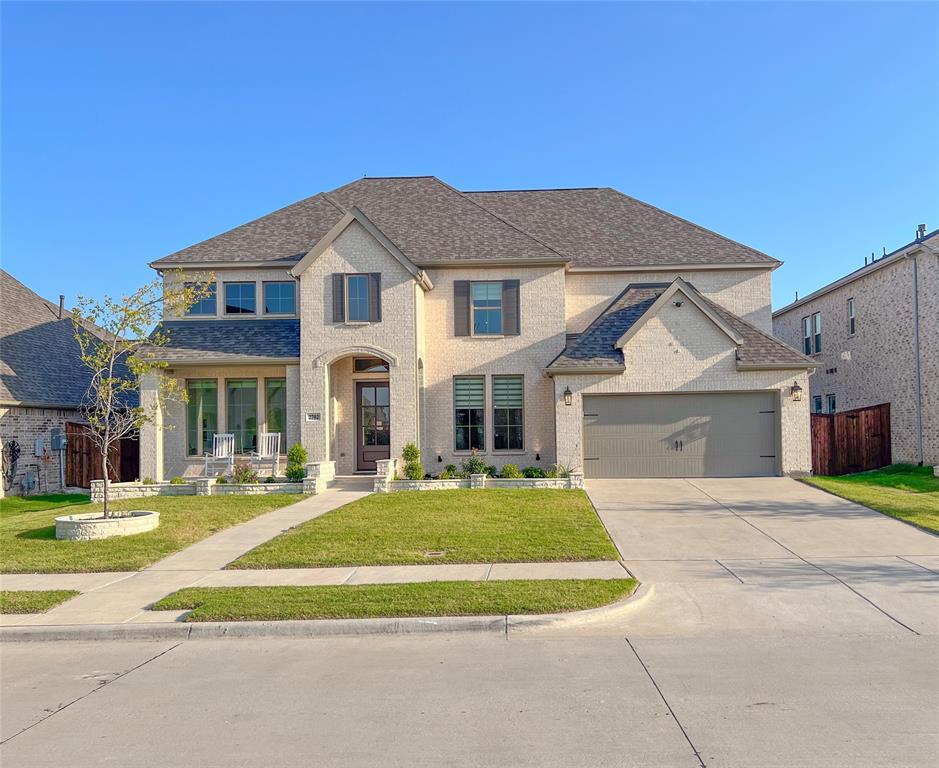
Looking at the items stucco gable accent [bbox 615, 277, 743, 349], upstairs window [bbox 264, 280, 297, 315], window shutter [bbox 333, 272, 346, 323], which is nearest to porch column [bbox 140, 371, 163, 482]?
upstairs window [bbox 264, 280, 297, 315]

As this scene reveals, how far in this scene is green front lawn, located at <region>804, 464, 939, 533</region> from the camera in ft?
43.5

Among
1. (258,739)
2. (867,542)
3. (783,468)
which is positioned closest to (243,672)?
(258,739)

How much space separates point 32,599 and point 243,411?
12.1 metres

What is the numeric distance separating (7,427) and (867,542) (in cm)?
2125

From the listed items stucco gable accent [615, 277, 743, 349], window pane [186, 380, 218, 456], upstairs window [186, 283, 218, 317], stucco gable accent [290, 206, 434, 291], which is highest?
stucco gable accent [290, 206, 434, 291]

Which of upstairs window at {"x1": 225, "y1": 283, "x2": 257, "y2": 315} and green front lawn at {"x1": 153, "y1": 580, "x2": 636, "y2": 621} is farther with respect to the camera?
upstairs window at {"x1": 225, "y1": 283, "x2": 257, "y2": 315}

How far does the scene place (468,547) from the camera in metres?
11.0

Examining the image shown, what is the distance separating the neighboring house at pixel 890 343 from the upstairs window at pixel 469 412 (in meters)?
9.40

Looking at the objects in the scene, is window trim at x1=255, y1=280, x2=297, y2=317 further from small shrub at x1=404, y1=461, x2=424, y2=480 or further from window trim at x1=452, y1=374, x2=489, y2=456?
small shrub at x1=404, y1=461, x2=424, y2=480

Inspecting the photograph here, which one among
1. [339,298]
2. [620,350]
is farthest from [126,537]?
[620,350]

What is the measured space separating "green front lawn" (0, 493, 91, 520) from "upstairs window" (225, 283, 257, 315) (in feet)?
22.0

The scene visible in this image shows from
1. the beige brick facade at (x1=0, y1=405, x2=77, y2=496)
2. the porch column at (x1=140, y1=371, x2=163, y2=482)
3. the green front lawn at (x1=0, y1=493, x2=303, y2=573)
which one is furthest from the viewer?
the beige brick facade at (x1=0, y1=405, x2=77, y2=496)

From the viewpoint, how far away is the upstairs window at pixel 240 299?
2145 cm

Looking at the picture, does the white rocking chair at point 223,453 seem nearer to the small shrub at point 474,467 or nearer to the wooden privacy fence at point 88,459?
the wooden privacy fence at point 88,459
